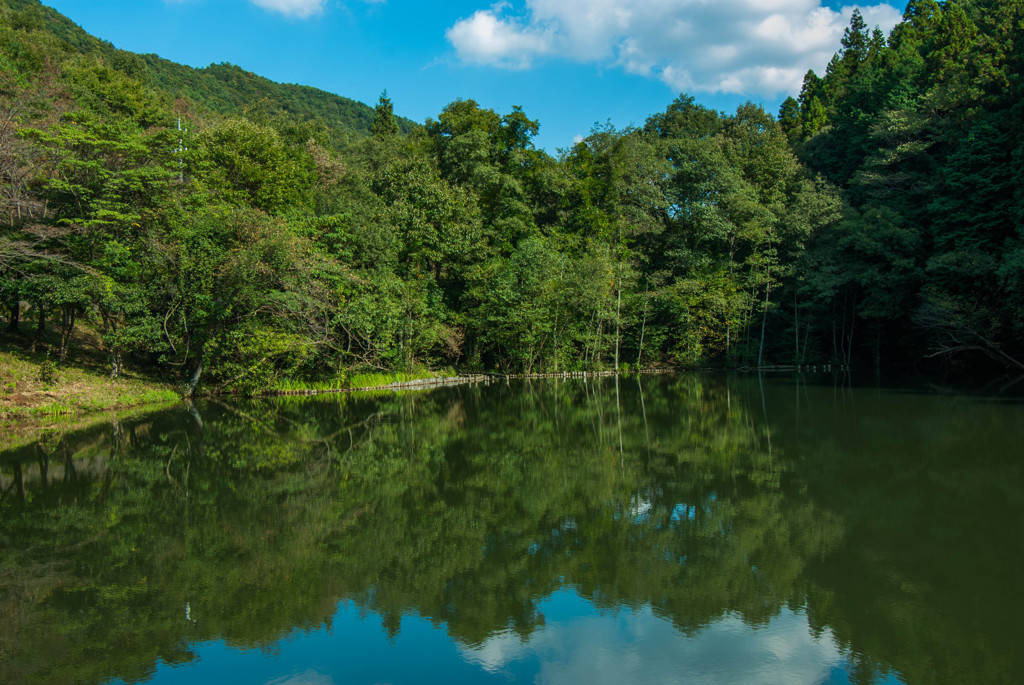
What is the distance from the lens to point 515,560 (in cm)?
568

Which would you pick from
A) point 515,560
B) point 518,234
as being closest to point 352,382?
point 518,234

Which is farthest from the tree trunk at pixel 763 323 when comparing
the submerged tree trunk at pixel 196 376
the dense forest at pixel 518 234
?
the submerged tree trunk at pixel 196 376

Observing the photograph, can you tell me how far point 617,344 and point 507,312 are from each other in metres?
6.15

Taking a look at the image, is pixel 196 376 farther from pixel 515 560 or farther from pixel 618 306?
pixel 618 306

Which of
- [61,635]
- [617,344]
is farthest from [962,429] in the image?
[617,344]

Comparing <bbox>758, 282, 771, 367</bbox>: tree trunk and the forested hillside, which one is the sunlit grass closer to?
<bbox>758, 282, 771, 367</bbox>: tree trunk

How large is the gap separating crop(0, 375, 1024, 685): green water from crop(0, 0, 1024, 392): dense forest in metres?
7.36

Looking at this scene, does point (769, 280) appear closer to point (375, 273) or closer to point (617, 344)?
point (617, 344)

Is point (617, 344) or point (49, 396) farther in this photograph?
point (617, 344)

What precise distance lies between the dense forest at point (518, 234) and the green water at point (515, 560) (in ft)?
24.1

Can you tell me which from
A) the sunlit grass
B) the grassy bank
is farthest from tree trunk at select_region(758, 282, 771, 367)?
the grassy bank

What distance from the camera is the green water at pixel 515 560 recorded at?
4098mm

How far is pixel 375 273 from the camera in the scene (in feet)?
73.8

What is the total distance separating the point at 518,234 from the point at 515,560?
2463cm
